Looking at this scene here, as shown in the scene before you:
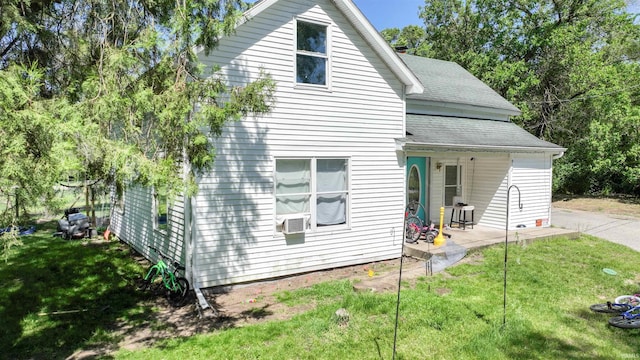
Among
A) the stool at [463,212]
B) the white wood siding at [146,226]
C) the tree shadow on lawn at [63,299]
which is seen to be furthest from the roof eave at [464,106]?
the tree shadow on lawn at [63,299]

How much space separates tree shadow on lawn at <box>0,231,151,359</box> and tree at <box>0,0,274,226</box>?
9.09 ft

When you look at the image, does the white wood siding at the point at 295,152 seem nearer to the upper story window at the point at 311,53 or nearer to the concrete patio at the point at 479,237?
the upper story window at the point at 311,53

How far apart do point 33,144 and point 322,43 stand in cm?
617

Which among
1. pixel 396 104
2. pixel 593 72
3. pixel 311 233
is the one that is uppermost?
pixel 593 72

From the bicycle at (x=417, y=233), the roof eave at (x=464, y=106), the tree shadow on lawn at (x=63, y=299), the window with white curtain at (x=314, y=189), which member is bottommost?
the tree shadow on lawn at (x=63, y=299)

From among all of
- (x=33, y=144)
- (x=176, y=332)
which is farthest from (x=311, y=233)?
(x=33, y=144)

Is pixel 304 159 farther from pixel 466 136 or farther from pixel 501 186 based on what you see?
pixel 501 186

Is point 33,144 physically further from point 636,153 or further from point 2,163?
point 636,153

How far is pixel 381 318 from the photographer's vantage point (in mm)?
5555

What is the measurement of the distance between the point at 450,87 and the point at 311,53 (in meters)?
7.00

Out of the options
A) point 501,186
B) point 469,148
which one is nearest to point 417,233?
point 469,148

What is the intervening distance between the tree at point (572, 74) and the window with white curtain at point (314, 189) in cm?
1662

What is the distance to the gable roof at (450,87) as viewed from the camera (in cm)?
1194

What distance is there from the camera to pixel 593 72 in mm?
19047
